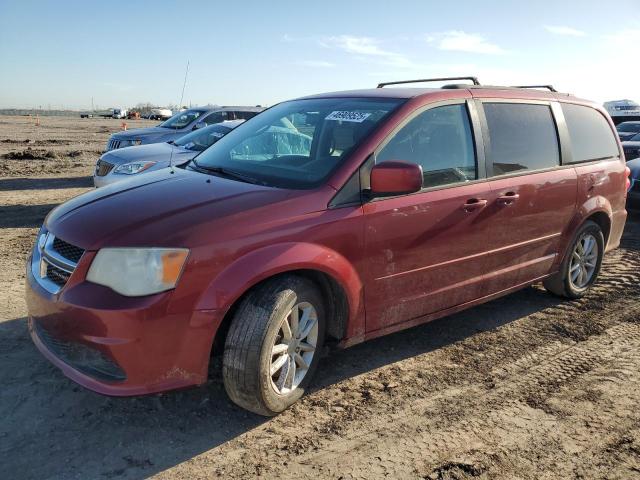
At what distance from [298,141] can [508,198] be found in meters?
1.63

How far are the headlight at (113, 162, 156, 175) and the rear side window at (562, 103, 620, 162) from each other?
5428 mm

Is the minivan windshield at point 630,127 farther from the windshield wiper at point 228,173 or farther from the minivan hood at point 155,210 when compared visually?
the minivan hood at point 155,210

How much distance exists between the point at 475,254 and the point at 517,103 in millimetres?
1404

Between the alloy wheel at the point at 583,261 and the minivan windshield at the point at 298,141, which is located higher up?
the minivan windshield at the point at 298,141

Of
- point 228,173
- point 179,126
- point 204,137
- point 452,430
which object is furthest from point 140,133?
point 452,430

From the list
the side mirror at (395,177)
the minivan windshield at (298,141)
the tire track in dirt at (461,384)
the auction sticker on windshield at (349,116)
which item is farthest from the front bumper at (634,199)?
the side mirror at (395,177)

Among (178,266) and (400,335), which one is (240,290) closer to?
(178,266)

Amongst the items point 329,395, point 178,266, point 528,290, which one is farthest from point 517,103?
point 178,266

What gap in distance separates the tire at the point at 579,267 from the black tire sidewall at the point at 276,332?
110 inches

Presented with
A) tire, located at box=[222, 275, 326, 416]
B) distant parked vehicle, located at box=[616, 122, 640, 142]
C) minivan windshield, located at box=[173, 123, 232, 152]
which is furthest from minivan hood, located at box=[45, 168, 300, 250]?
distant parked vehicle, located at box=[616, 122, 640, 142]

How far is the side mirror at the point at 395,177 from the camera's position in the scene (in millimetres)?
3189

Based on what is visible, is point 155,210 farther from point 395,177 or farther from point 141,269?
point 395,177

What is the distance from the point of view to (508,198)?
411cm

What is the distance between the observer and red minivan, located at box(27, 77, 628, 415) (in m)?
2.72
